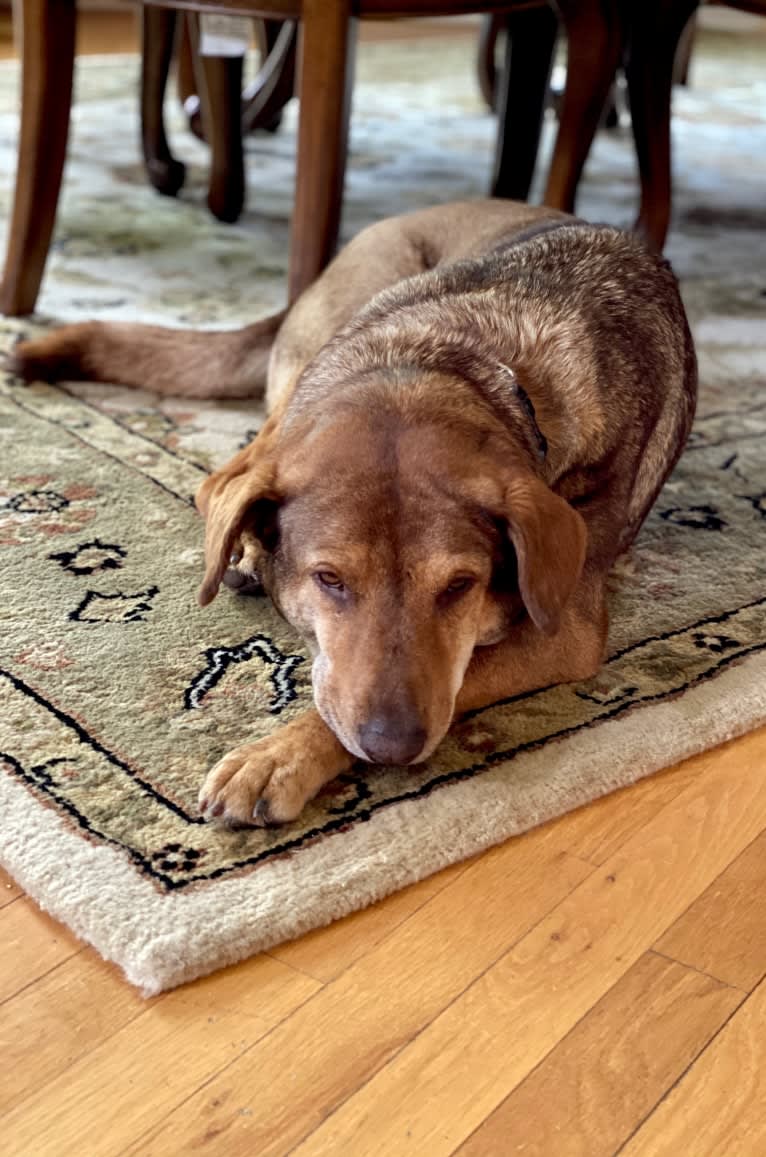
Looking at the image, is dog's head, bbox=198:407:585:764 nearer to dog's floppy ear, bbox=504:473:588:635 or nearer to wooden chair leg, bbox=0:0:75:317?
dog's floppy ear, bbox=504:473:588:635

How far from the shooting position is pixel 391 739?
1.75m

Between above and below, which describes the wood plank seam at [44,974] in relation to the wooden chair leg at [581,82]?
below

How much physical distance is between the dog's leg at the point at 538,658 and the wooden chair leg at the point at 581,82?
231 centimetres

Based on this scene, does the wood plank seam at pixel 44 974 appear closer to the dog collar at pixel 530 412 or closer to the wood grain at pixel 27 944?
the wood grain at pixel 27 944

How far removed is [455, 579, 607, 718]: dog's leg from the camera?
2.05m

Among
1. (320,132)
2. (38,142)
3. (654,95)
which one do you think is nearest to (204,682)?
(320,132)

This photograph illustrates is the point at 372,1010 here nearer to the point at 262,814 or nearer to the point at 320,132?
the point at 262,814

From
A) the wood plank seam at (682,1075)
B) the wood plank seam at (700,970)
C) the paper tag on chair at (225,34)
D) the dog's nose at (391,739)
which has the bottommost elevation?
the wood plank seam at (700,970)

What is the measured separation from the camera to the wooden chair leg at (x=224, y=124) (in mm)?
4730

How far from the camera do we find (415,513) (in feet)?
6.00

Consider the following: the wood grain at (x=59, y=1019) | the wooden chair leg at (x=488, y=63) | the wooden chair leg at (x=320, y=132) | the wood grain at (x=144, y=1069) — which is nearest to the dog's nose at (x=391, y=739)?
Answer: the wood grain at (x=144, y=1069)

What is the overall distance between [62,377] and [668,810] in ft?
6.61

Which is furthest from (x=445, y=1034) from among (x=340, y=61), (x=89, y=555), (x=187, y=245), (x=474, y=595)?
(x=187, y=245)

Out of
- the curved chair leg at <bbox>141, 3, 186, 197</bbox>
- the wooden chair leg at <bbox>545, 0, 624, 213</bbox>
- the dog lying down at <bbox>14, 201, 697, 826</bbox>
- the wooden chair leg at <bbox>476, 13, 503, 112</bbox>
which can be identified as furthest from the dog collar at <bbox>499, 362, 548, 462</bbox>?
the wooden chair leg at <bbox>476, 13, 503, 112</bbox>
